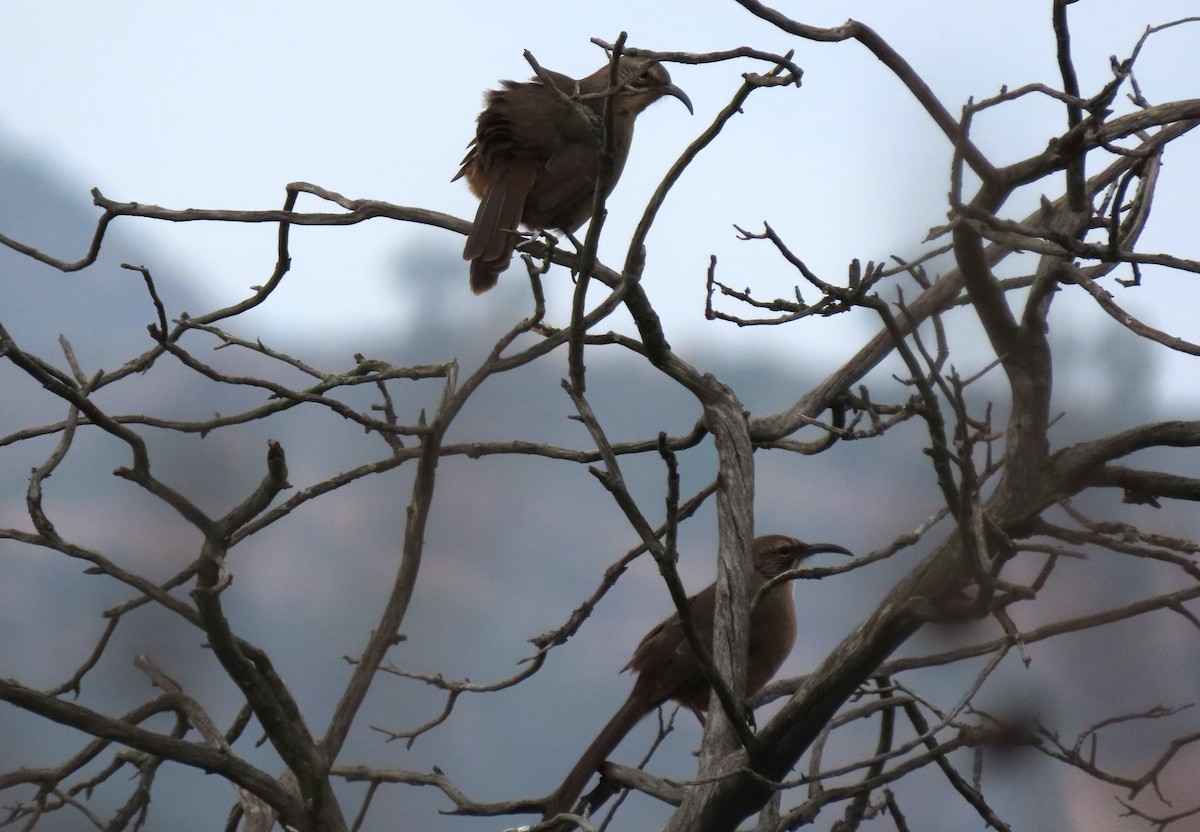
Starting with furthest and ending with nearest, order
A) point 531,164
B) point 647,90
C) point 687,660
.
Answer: point 647,90, point 531,164, point 687,660

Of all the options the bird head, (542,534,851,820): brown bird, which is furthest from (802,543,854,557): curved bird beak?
the bird head

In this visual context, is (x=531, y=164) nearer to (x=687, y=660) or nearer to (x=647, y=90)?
(x=647, y=90)

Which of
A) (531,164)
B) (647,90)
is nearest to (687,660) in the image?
(531,164)

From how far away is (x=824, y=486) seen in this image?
3.40 meters

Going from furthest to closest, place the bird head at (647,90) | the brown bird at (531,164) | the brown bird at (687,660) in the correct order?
the bird head at (647,90) → the brown bird at (531,164) → the brown bird at (687,660)

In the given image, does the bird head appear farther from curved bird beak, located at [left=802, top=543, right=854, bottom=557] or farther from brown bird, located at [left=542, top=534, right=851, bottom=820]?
brown bird, located at [left=542, top=534, right=851, bottom=820]

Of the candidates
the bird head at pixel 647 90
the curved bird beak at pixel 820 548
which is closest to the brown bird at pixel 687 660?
the curved bird beak at pixel 820 548

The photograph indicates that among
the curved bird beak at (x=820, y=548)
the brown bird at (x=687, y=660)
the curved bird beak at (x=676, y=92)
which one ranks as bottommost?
the brown bird at (x=687, y=660)

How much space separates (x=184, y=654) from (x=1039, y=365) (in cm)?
213

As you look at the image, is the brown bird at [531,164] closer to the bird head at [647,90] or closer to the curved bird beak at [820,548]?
the bird head at [647,90]

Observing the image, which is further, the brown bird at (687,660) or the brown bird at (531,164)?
the brown bird at (531,164)

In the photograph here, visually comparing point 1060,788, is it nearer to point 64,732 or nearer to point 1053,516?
point 1053,516

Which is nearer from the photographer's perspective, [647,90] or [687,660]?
[687,660]

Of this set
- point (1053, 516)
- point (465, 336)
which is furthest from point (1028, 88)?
point (465, 336)
